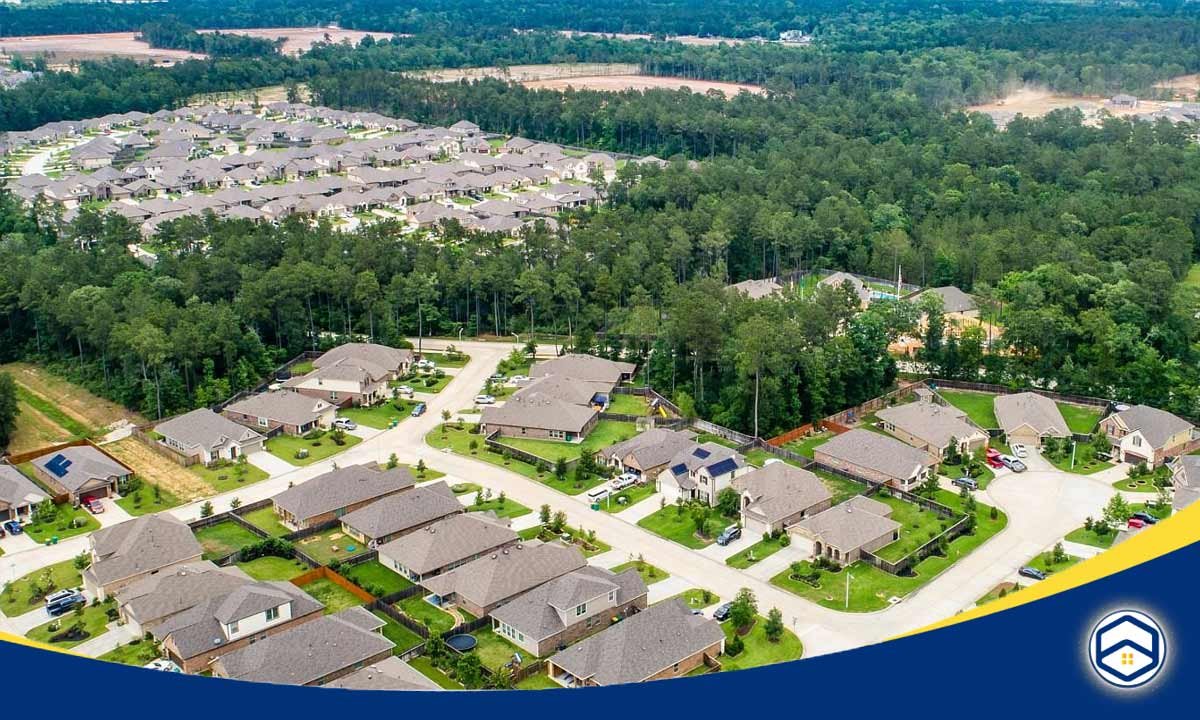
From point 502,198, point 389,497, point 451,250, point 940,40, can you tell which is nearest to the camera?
point 389,497

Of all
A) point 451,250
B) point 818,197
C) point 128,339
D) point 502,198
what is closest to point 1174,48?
point 818,197

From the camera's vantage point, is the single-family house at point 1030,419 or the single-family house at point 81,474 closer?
the single-family house at point 81,474

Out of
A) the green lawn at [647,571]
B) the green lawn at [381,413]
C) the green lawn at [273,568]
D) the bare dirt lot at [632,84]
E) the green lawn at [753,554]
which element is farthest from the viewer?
the bare dirt lot at [632,84]

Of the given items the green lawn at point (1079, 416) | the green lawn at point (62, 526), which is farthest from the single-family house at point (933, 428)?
the green lawn at point (62, 526)

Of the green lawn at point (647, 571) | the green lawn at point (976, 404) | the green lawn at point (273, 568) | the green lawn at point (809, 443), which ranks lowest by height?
the green lawn at point (273, 568)

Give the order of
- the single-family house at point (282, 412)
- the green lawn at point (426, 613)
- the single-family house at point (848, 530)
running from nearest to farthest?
the green lawn at point (426, 613) < the single-family house at point (848, 530) < the single-family house at point (282, 412)

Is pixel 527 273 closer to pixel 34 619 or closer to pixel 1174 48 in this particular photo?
pixel 34 619

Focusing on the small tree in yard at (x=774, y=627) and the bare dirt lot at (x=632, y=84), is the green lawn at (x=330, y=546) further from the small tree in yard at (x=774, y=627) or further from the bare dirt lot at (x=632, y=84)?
the bare dirt lot at (x=632, y=84)

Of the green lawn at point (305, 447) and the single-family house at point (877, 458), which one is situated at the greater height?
the single-family house at point (877, 458)

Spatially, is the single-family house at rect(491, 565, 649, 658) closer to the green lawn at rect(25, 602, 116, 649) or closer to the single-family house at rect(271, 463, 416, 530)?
the single-family house at rect(271, 463, 416, 530)
